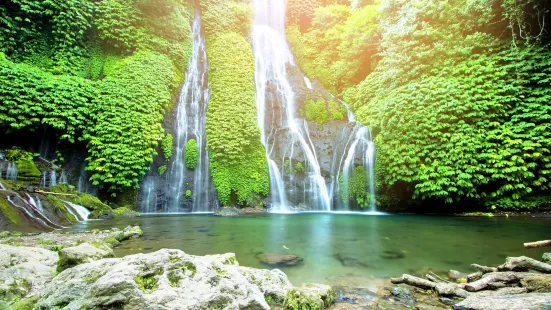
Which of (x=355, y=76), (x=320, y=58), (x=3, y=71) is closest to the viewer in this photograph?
(x=3, y=71)

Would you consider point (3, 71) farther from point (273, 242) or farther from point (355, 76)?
point (355, 76)

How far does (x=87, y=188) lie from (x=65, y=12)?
28.1ft

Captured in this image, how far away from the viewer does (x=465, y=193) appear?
9930mm

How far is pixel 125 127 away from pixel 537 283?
1227 cm

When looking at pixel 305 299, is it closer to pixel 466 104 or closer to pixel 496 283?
pixel 496 283

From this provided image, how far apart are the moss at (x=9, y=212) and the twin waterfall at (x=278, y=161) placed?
4802 mm

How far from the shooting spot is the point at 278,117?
14.8 m

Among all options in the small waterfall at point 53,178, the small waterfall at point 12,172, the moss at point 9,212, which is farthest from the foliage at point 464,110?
the small waterfall at point 12,172

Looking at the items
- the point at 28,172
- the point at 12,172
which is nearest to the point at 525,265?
the point at 28,172

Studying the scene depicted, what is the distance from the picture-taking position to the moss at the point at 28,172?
914cm

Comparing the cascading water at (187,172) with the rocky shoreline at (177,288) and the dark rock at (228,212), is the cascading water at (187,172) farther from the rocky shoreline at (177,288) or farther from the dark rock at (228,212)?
the rocky shoreline at (177,288)

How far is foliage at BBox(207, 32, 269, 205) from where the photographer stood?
40.5 ft

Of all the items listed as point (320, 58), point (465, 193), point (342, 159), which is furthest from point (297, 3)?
point (465, 193)

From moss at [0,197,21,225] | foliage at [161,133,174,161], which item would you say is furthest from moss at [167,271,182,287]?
foliage at [161,133,174,161]
